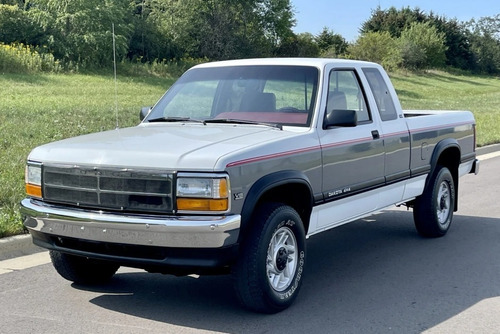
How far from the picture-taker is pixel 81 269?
5816mm

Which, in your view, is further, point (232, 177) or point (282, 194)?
point (282, 194)

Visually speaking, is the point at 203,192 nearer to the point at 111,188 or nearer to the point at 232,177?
the point at 232,177

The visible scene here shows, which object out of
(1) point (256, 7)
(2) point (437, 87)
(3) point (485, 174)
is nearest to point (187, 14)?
(1) point (256, 7)

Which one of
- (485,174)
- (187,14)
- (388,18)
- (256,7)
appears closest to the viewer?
(485,174)

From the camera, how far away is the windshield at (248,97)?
6023mm

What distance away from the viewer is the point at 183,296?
5652 mm

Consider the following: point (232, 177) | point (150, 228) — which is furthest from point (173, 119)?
point (150, 228)

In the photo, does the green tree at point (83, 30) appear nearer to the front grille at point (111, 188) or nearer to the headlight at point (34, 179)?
the headlight at point (34, 179)

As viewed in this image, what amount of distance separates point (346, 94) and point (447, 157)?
7.58 feet

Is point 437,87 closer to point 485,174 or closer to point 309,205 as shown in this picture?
point 485,174

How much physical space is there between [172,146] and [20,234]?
2.94 meters

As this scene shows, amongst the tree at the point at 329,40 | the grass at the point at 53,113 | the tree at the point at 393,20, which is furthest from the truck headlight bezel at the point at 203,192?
the tree at the point at 393,20

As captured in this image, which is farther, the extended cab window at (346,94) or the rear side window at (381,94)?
the rear side window at (381,94)

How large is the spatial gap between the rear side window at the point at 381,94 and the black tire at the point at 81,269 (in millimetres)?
2961
